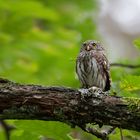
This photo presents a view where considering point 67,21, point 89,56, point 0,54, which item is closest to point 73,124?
point 89,56

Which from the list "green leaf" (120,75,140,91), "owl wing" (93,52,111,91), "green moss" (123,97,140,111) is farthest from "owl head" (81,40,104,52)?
"green moss" (123,97,140,111)

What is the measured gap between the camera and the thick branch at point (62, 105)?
450 centimetres

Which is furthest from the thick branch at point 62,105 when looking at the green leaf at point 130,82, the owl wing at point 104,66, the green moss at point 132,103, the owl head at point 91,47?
the owl head at point 91,47

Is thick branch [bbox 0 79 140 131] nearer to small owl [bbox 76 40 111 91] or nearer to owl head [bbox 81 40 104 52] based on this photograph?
small owl [bbox 76 40 111 91]

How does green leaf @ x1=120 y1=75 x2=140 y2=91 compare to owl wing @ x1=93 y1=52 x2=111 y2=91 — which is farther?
owl wing @ x1=93 y1=52 x2=111 y2=91

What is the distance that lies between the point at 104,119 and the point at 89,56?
173cm

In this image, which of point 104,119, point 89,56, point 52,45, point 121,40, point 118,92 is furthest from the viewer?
point 121,40

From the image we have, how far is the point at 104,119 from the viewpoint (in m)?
4.51

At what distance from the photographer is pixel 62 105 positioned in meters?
4.54

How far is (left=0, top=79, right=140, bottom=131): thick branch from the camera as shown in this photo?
450cm

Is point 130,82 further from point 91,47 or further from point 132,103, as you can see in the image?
point 91,47

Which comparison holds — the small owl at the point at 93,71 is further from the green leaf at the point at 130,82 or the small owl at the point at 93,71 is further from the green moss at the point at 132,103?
the green moss at the point at 132,103

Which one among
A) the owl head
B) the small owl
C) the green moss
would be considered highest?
the owl head

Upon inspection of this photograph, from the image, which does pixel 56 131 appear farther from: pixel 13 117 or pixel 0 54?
pixel 0 54
